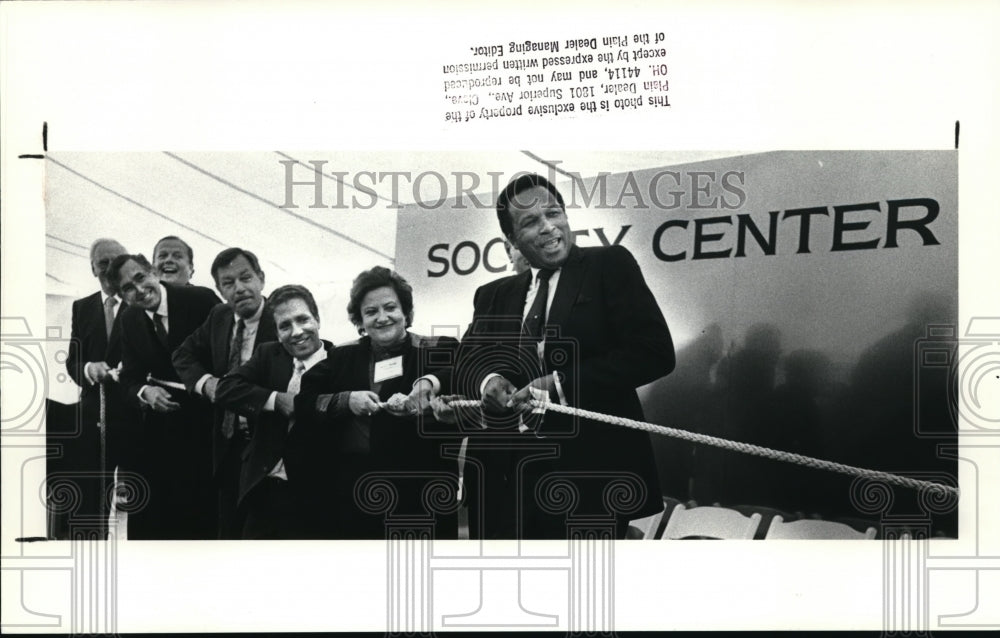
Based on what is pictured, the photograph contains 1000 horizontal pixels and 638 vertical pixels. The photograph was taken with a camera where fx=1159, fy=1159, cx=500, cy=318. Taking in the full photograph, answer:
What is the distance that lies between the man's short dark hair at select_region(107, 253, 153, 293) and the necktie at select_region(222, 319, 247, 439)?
39 centimetres

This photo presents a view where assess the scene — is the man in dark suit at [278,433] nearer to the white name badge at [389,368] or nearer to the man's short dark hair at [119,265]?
the white name badge at [389,368]

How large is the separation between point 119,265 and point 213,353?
47 cm

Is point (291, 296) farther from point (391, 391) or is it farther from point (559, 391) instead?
point (559, 391)

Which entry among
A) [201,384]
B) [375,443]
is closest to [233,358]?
[201,384]

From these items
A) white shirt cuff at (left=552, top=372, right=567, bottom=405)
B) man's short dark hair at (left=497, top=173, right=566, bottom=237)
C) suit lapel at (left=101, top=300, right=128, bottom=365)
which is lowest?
white shirt cuff at (left=552, top=372, right=567, bottom=405)

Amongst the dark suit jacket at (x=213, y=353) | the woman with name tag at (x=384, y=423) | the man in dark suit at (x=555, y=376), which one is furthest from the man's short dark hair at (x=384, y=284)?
the dark suit jacket at (x=213, y=353)

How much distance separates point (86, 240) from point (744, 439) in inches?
99.7

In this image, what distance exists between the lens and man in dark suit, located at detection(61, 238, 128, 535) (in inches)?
168

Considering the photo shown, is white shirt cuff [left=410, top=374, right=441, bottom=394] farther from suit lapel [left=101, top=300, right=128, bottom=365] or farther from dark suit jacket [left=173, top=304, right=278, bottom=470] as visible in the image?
suit lapel [left=101, top=300, right=128, bottom=365]

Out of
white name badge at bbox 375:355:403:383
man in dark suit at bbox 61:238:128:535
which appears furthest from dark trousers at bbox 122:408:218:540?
white name badge at bbox 375:355:403:383

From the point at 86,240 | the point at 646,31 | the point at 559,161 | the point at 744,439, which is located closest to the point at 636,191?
the point at 559,161

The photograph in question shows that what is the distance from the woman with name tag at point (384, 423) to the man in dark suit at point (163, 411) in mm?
455

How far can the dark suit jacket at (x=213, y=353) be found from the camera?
4.30m

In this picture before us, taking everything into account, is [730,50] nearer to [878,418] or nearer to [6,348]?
[878,418]
